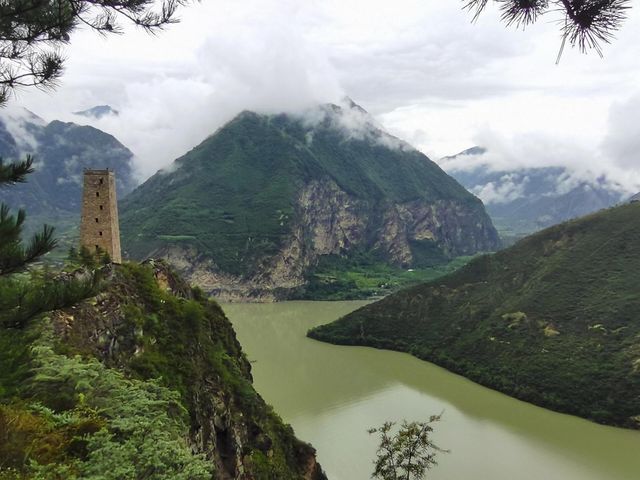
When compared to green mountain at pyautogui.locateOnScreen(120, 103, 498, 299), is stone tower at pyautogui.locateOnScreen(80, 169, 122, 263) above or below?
below

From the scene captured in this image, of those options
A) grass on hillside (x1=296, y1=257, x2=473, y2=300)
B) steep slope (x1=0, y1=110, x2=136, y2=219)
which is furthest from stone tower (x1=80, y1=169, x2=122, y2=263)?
steep slope (x1=0, y1=110, x2=136, y2=219)

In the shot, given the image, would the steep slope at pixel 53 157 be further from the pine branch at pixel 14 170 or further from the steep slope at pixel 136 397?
the pine branch at pixel 14 170

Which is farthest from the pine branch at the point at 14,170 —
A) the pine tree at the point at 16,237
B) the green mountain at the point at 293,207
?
the green mountain at the point at 293,207

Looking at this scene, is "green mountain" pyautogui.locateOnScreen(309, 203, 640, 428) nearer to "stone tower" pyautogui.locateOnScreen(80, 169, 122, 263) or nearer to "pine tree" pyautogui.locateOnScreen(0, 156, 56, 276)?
"stone tower" pyautogui.locateOnScreen(80, 169, 122, 263)

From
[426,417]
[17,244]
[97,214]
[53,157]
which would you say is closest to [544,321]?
[426,417]

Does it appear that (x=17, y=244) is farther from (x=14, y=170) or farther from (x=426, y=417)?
(x=426, y=417)

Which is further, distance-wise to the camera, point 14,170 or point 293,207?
point 293,207
